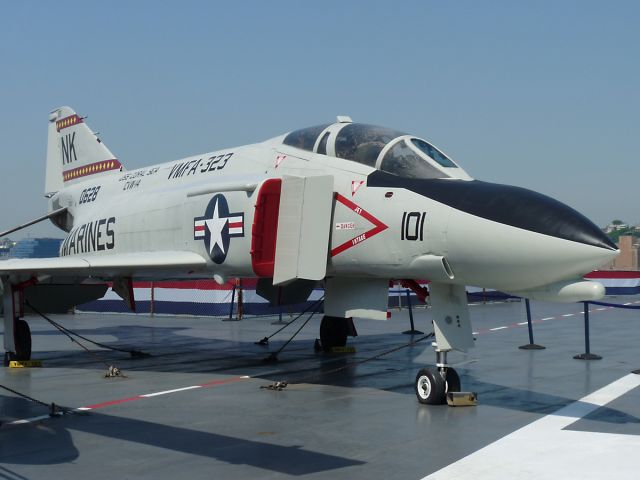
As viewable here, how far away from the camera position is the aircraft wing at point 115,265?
37.3 feet

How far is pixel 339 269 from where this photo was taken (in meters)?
9.76

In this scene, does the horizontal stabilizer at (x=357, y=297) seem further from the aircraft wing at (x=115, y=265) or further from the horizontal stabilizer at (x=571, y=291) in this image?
the horizontal stabilizer at (x=571, y=291)

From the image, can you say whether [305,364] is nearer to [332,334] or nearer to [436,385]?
[332,334]

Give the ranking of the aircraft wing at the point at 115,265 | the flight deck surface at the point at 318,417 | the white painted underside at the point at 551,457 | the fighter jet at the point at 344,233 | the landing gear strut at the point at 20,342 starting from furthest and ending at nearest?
Answer: the landing gear strut at the point at 20,342 < the aircraft wing at the point at 115,265 < the fighter jet at the point at 344,233 < the flight deck surface at the point at 318,417 < the white painted underside at the point at 551,457

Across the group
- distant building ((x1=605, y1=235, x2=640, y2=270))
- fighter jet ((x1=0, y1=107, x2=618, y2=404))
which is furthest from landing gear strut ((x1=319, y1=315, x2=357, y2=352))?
distant building ((x1=605, y1=235, x2=640, y2=270))

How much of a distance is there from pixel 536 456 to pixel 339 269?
3.88m

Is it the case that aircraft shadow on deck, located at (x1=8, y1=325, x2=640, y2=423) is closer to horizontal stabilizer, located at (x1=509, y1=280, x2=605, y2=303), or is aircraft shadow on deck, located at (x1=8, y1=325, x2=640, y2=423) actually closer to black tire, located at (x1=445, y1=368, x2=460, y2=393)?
black tire, located at (x1=445, y1=368, x2=460, y2=393)

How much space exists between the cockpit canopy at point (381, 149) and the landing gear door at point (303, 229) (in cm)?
64

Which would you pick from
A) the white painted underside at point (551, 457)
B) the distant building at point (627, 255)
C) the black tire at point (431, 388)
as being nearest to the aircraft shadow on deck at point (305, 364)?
the black tire at point (431, 388)

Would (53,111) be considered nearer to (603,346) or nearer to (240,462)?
(603,346)

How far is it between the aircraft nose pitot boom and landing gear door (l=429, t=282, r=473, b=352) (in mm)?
585

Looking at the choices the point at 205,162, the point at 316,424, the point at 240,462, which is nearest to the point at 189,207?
the point at 205,162

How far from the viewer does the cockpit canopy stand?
9.33m

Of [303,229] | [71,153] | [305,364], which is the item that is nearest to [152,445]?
[303,229]
